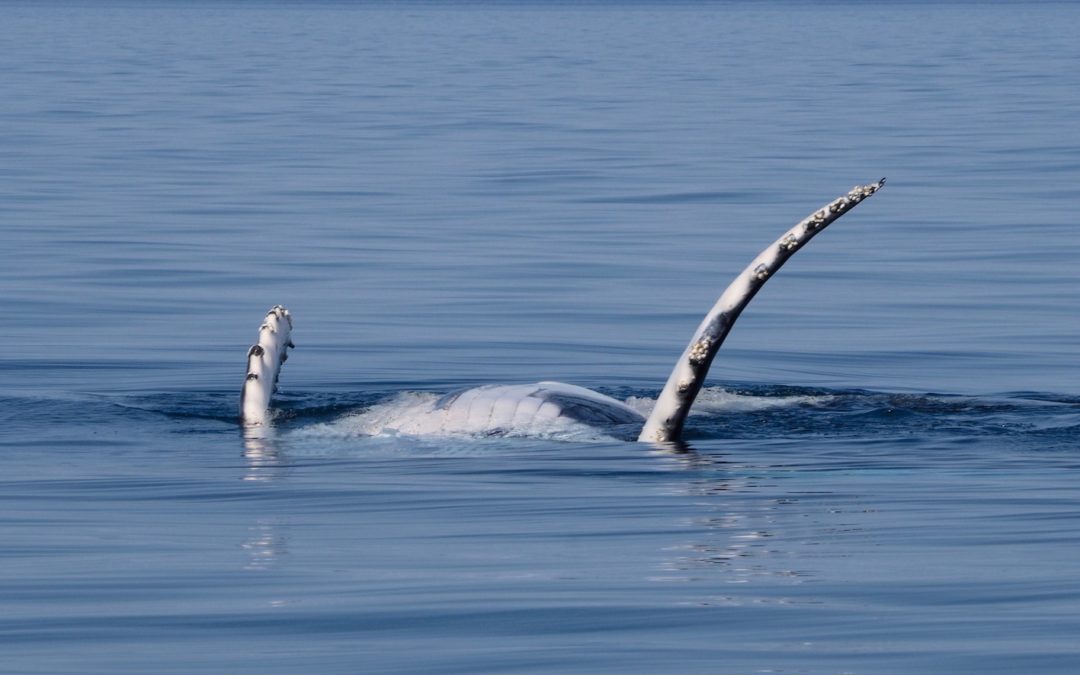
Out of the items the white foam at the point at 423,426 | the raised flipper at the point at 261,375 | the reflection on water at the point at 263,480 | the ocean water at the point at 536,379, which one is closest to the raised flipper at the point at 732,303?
the ocean water at the point at 536,379

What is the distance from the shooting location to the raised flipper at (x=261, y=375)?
451 inches

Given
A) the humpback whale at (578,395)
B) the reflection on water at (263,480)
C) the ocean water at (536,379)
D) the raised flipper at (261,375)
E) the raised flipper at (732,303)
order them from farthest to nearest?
the raised flipper at (261,375) < the humpback whale at (578,395) < the raised flipper at (732,303) < the reflection on water at (263,480) < the ocean water at (536,379)

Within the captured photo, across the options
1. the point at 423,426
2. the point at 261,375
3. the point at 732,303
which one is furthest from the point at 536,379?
the point at 732,303

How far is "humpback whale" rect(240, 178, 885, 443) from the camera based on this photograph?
375 inches

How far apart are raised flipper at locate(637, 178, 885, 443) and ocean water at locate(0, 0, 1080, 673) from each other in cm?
31

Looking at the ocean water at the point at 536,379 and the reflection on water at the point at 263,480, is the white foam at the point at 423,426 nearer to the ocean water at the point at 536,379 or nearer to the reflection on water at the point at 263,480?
the ocean water at the point at 536,379

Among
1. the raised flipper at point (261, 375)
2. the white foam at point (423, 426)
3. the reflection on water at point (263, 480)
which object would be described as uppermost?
the raised flipper at point (261, 375)

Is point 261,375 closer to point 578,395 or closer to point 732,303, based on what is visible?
point 578,395

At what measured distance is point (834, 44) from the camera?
8719 centimetres

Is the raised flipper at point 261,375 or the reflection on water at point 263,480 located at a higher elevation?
the raised flipper at point 261,375

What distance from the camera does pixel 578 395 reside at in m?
11.0

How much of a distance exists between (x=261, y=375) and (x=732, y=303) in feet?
9.71

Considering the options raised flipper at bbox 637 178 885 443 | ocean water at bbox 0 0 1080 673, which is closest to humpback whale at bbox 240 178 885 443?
raised flipper at bbox 637 178 885 443

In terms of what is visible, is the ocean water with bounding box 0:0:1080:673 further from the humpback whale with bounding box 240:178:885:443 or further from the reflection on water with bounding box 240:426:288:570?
the humpback whale with bounding box 240:178:885:443
